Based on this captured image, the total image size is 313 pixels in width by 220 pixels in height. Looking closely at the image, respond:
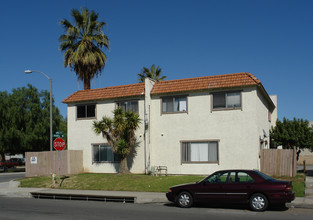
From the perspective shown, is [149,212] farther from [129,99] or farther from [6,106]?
[6,106]

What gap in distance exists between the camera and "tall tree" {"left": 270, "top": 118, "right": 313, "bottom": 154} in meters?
25.9

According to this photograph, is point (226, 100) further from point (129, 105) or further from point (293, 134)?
point (293, 134)

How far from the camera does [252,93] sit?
20828 mm

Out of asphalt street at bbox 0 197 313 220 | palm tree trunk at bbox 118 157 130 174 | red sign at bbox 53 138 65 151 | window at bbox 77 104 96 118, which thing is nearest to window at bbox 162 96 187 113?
palm tree trunk at bbox 118 157 130 174

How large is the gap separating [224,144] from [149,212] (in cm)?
1039

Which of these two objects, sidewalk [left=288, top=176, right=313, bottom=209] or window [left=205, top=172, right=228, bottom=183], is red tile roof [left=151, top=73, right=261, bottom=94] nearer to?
sidewalk [left=288, top=176, right=313, bottom=209]

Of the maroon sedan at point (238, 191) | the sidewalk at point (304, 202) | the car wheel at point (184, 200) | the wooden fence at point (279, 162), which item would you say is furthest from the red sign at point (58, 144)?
the sidewalk at point (304, 202)

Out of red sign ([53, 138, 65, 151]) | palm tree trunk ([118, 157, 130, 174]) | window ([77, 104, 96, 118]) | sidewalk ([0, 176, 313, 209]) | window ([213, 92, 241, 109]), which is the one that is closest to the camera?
sidewalk ([0, 176, 313, 209])

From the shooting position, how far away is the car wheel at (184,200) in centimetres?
1280

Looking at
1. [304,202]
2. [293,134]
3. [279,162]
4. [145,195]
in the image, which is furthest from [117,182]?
[293,134]

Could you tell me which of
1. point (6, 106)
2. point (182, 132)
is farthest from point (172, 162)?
point (6, 106)

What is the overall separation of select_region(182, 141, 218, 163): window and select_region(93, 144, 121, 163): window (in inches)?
195

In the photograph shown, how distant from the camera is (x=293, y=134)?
25.8 m

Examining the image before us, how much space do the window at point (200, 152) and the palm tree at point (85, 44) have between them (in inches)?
484
